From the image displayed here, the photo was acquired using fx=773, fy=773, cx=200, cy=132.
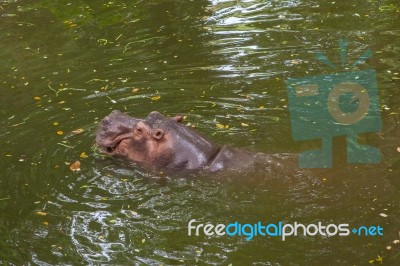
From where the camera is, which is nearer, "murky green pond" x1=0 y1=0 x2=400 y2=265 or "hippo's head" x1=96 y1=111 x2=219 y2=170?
"murky green pond" x1=0 y1=0 x2=400 y2=265

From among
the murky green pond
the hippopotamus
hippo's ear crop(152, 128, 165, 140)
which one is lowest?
the murky green pond

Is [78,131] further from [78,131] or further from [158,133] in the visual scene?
[158,133]

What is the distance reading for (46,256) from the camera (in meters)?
6.75

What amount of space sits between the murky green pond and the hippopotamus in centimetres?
16

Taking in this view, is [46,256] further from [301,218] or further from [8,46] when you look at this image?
[8,46]

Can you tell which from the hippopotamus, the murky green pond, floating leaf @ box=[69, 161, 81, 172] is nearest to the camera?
the murky green pond

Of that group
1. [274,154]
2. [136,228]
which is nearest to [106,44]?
[274,154]

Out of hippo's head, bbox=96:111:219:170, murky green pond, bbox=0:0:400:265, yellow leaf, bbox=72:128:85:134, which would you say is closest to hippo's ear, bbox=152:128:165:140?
hippo's head, bbox=96:111:219:170

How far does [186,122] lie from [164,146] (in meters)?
1.23

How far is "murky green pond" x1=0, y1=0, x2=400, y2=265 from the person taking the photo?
6.80m

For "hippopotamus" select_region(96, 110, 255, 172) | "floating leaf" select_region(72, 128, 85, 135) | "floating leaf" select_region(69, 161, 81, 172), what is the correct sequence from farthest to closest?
"floating leaf" select_region(72, 128, 85, 135) < "floating leaf" select_region(69, 161, 81, 172) < "hippopotamus" select_region(96, 110, 255, 172)

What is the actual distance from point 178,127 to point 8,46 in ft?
17.6

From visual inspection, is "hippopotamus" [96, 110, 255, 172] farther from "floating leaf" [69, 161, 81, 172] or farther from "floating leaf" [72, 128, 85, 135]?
"floating leaf" [72, 128, 85, 135]

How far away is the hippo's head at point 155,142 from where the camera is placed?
Result: 801 cm
